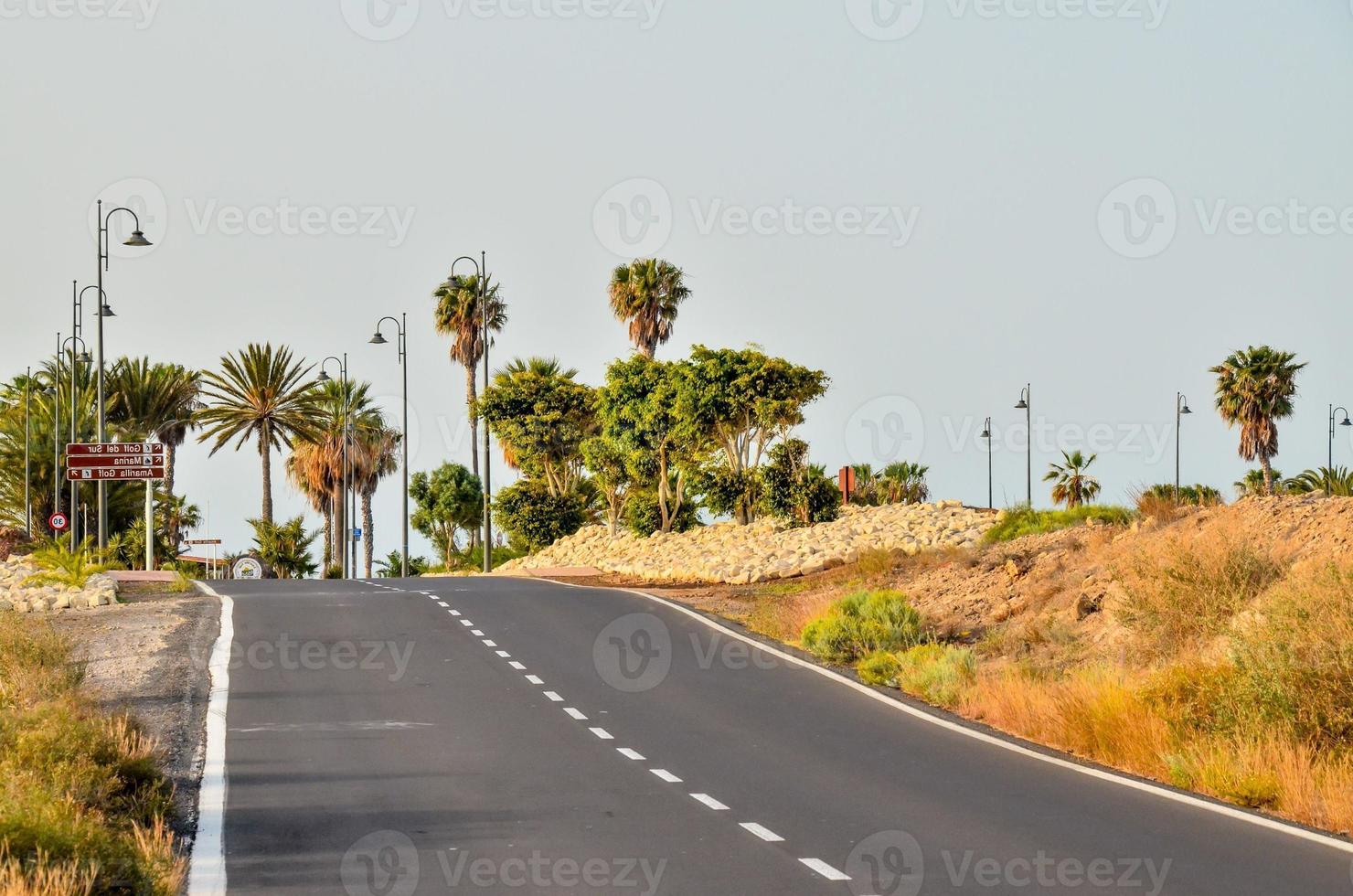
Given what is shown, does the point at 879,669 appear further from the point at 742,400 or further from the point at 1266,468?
the point at 1266,468

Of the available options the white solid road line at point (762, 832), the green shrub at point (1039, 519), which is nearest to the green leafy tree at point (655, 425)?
the green shrub at point (1039, 519)

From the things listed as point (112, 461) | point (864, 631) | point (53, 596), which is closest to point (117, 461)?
point (112, 461)

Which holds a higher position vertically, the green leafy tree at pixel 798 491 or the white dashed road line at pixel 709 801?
the green leafy tree at pixel 798 491

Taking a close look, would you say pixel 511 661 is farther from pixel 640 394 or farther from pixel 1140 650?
pixel 640 394

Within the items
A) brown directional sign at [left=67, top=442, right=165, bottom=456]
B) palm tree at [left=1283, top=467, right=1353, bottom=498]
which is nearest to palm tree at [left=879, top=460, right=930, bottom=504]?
palm tree at [left=1283, top=467, right=1353, bottom=498]

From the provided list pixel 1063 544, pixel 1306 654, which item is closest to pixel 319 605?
pixel 1063 544

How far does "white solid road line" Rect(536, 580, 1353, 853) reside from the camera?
11883 mm

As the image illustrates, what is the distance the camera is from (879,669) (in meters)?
23.2

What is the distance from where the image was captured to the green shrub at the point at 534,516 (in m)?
66.9

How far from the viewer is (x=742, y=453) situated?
57.2 m

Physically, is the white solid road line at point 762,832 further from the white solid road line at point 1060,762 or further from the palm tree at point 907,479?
the palm tree at point 907,479


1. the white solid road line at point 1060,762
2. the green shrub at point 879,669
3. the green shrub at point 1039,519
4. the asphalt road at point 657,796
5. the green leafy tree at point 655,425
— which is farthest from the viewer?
the green leafy tree at point 655,425

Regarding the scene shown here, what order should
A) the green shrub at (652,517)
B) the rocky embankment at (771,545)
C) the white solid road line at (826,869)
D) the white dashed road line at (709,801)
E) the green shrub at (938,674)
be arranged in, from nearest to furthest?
the white solid road line at (826,869), the white dashed road line at (709,801), the green shrub at (938,674), the rocky embankment at (771,545), the green shrub at (652,517)

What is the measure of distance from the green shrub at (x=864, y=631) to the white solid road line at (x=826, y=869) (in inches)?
563
